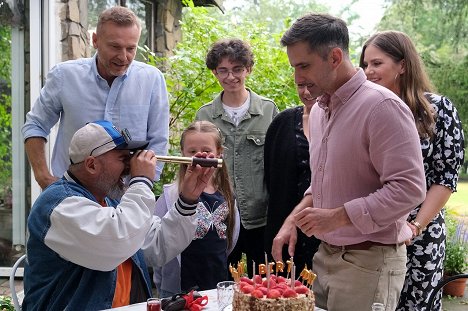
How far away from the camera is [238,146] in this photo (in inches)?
139

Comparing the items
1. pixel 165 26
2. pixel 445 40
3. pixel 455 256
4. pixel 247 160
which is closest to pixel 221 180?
pixel 247 160

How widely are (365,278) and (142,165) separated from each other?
0.91 meters

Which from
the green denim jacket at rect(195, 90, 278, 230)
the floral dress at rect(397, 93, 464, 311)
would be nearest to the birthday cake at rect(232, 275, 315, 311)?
the floral dress at rect(397, 93, 464, 311)

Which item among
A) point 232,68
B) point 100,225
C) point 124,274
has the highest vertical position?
point 232,68

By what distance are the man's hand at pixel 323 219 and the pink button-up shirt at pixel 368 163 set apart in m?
0.03

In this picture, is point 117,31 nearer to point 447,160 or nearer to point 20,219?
point 447,160

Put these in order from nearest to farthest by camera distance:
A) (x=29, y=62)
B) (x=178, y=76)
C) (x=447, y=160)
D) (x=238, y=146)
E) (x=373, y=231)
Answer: (x=373, y=231) < (x=447, y=160) < (x=238, y=146) < (x=29, y=62) < (x=178, y=76)

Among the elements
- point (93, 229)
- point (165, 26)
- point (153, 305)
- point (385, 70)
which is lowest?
point (153, 305)

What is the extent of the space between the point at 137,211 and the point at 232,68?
1631 millimetres

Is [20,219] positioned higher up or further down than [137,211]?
further down

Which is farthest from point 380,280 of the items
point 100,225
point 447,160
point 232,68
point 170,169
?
point 170,169

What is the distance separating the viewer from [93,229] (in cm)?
210

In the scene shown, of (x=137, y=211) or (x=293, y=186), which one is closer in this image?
(x=137, y=211)

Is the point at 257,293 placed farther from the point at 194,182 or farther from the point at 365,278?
the point at 194,182
